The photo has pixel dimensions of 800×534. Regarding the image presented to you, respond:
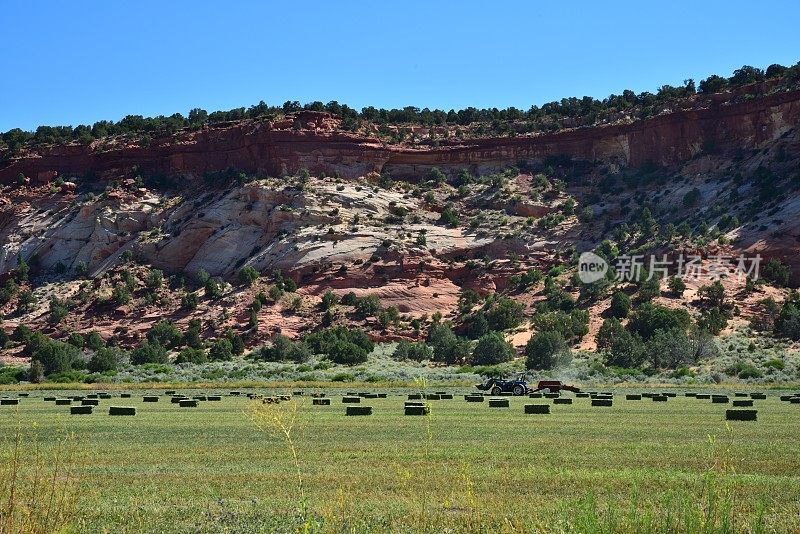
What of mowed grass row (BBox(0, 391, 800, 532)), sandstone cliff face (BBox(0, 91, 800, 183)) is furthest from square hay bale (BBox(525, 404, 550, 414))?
sandstone cliff face (BBox(0, 91, 800, 183))

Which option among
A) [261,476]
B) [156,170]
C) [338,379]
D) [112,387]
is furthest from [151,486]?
[156,170]

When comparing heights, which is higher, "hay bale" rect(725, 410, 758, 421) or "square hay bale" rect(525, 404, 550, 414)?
"hay bale" rect(725, 410, 758, 421)

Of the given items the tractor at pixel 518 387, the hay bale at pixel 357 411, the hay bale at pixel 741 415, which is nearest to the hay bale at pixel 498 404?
the hay bale at pixel 357 411

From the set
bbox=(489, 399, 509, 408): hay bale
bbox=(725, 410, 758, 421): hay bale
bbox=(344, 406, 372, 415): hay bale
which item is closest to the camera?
bbox=(725, 410, 758, 421): hay bale

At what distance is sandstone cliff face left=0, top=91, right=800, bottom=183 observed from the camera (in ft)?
335

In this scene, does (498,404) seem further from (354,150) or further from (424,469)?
(354,150)

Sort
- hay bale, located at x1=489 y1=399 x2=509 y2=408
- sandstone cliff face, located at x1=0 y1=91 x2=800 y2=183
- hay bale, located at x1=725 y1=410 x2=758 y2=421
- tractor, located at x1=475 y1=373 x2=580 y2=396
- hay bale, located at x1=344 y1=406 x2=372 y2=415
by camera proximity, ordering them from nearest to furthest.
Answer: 1. hay bale, located at x1=725 y1=410 x2=758 y2=421
2. hay bale, located at x1=344 y1=406 x2=372 y2=415
3. hay bale, located at x1=489 y1=399 x2=509 y2=408
4. tractor, located at x1=475 y1=373 x2=580 y2=396
5. sandstone cliff face, located at x1=0 y1=91 x2=800 y2=183

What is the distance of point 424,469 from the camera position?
540 inches

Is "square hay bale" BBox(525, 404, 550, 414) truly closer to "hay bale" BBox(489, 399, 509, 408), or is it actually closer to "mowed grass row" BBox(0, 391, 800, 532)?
"mowed grass row" BBox(0, 391, 800, 532)

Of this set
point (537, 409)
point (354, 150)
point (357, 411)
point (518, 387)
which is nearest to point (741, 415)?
point (537, 409)

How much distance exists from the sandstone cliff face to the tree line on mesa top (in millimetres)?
3129

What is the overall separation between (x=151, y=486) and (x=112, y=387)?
40.6 m

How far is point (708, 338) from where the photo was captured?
62.3 meters

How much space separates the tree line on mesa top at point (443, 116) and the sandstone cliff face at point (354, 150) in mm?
3129
